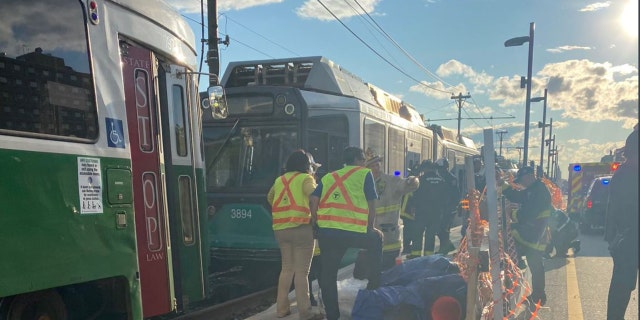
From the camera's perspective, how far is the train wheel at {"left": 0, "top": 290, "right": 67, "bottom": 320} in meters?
3.04

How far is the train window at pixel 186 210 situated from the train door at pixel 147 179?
0.37m

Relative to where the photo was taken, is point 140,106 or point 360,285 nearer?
point 140,106

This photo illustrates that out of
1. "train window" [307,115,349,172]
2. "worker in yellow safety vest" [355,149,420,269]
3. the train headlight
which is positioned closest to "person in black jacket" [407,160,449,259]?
"worker in yellow safety vest" [355,149,420,269]

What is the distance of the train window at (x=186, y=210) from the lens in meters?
4.49

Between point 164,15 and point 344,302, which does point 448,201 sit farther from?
point 164,15

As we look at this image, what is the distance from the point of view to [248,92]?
7453 millimetres

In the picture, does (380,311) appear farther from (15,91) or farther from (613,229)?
(15,91)

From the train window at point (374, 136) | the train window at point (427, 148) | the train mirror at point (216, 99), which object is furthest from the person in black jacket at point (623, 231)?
the train window at point (427, 148)

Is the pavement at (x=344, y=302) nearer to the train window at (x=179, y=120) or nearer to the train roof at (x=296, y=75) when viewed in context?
the train window at (x=179, y=120)

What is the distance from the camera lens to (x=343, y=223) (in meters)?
4.77

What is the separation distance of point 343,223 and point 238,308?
2.01 metres

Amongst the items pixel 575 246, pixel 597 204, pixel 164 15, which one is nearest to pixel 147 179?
pixel 164 15

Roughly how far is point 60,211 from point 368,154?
4.30 m

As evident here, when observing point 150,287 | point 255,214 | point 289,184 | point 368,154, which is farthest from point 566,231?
point 150,287
